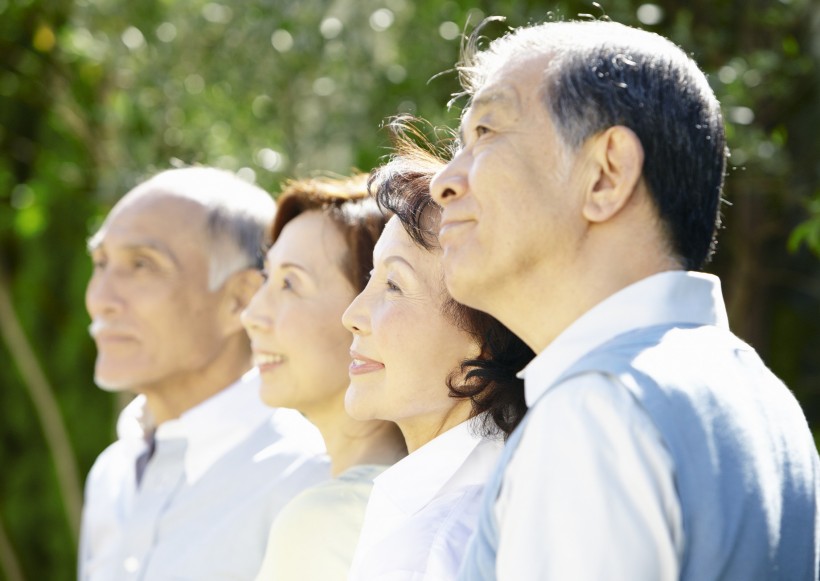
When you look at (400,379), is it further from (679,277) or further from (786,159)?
(786,159)

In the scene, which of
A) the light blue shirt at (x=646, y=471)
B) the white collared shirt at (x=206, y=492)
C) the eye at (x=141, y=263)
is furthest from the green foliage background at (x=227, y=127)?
the light blue shirt at (x=646, y=471)

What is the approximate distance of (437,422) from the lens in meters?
2.06

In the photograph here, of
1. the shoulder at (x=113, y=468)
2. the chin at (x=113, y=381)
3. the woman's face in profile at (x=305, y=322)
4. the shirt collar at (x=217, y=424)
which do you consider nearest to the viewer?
the woman's face in profile at (x=305, y=322)

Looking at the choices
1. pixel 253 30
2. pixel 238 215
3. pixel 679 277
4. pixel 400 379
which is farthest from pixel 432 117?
pixel 679 277

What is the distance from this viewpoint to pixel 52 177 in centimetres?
601

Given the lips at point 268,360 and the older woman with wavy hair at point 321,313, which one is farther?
the lips at point 268,360

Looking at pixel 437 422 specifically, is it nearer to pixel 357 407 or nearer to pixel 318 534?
pixel 357 407

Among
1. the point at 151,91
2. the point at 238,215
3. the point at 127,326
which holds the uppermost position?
the point at 151,91

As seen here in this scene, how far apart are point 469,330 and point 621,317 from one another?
63 centimetres

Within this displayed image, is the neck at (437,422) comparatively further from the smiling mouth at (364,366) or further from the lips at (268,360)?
the lips at (268,360)

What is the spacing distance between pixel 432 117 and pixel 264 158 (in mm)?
816

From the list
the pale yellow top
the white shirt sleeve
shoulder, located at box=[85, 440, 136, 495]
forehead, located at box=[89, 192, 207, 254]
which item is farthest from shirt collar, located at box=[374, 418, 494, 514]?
shoulder, located at box=[85, 440, 136, 495]

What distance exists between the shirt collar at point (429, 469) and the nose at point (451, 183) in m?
0.51

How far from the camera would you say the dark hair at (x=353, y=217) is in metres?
2.59
